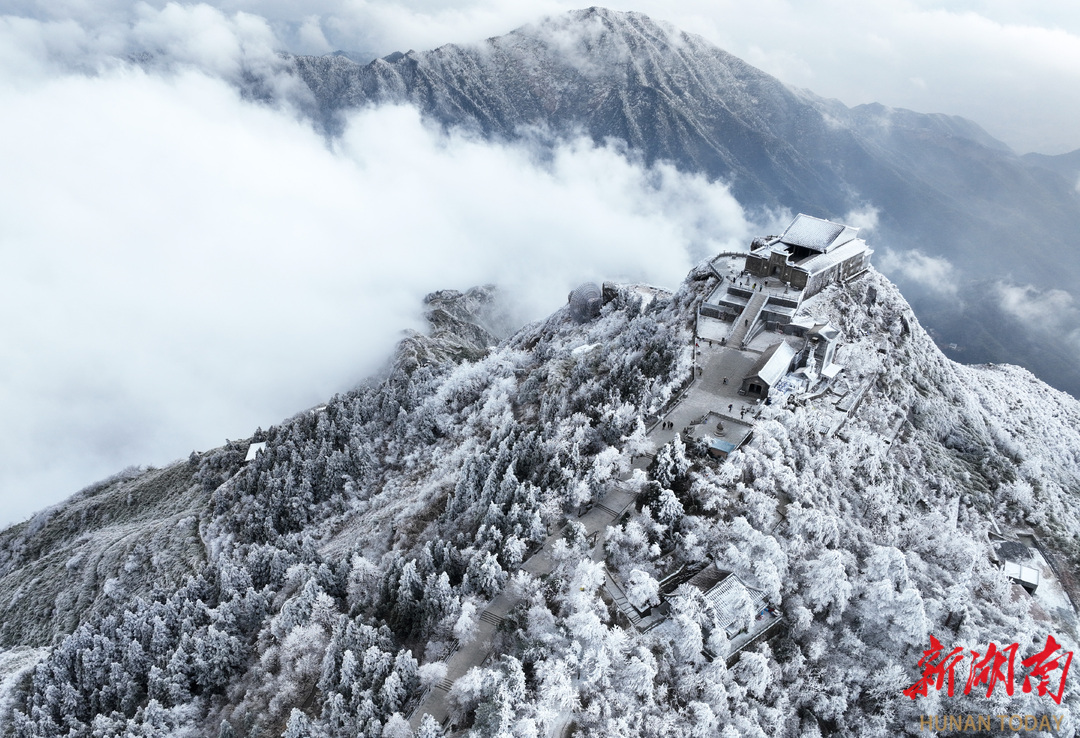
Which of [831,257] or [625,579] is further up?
[831,257]

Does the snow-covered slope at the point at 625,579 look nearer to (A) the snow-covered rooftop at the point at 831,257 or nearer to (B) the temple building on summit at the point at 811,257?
(B) the temple building on summit at the point at 811,257

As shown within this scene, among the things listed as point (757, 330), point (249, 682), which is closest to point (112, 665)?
point (249, 682)

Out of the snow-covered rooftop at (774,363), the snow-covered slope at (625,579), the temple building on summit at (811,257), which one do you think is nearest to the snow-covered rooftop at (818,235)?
the temple building on summit at (811,257)

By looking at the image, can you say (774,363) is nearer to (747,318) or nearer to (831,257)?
(747,318)

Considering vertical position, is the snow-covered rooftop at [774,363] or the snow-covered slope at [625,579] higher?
the snow-covered rooftop at [774,363]

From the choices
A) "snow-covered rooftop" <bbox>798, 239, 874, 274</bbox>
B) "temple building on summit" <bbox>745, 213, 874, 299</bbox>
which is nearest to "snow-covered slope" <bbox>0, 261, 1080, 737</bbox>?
"temple building on summit" <bbox>745, 213, 874, 299</bbox>

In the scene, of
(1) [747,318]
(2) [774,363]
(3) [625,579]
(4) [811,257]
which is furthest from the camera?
(4) [811,257]

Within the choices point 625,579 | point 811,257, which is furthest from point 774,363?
point 625,579
